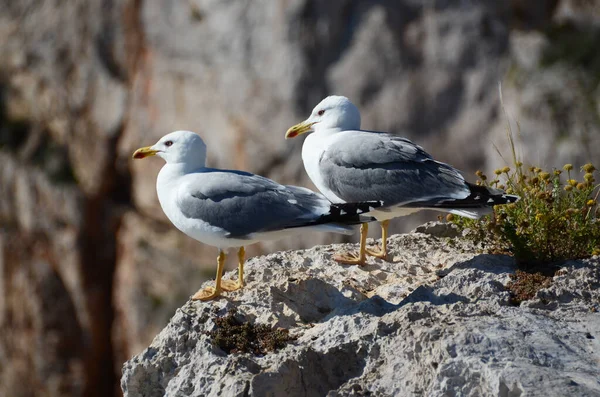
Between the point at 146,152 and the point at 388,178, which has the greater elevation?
the point at 146,152

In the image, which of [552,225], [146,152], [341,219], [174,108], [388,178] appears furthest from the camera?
[174,108]

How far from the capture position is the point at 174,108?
13992 mm

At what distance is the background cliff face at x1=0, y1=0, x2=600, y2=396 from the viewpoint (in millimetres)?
12703

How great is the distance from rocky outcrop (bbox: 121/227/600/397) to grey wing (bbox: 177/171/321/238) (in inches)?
15.6

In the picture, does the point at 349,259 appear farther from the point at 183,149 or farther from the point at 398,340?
the point at 398,340

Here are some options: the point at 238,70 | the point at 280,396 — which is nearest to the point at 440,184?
the point at 280,396

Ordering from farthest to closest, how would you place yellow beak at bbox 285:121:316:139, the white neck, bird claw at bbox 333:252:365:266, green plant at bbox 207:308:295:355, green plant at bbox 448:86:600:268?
yellow beak at bbox 285:121:316:139
bird claw at bbox 333:252:365:266
the white neck
green plant at bbox 448:86:600:268
green plant at bbox 207:308:295:355

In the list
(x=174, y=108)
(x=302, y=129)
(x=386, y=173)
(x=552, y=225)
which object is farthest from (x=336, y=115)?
(x=174, y=108)

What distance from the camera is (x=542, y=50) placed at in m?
12.7

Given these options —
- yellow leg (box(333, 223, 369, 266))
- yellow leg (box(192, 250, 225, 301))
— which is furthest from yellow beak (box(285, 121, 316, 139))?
yellow leg (box(192, 250, 225, 301))

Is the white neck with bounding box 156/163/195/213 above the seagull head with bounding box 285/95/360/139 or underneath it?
underneath

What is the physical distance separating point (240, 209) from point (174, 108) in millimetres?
9146

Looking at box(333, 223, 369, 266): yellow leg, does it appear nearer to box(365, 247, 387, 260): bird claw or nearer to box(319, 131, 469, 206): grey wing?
box(365, 247, 387, 260): bird claw

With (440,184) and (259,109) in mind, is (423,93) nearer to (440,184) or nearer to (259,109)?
(259,109)
